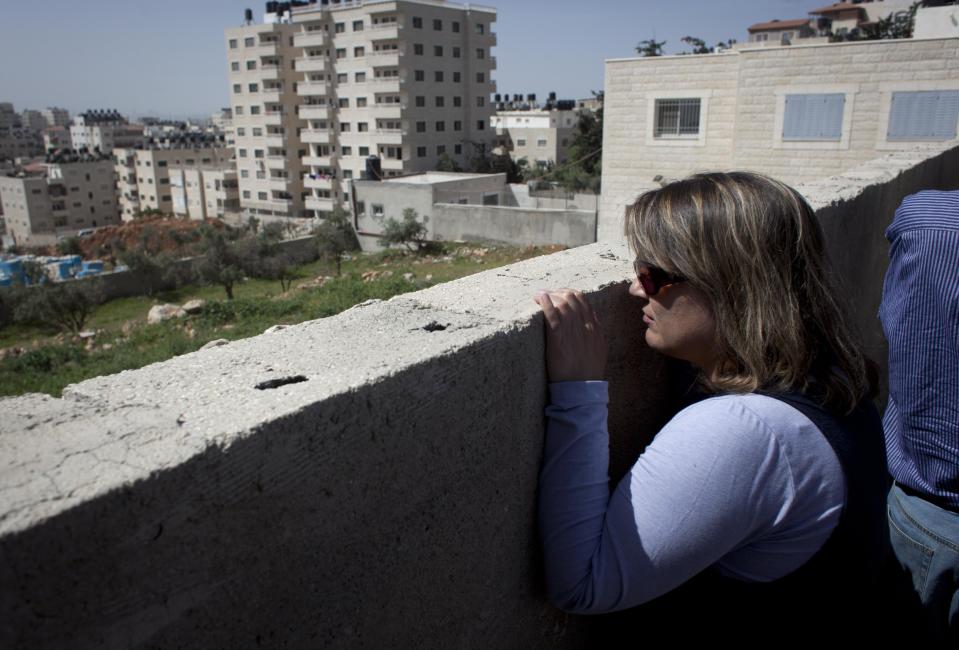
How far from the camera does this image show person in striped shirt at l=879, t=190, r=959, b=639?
172 cm

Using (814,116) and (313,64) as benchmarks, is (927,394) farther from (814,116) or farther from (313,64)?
(313,64)

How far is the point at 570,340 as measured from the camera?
62.9 inches

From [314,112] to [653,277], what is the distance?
57.9 meters

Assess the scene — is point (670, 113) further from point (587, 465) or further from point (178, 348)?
point (587, 465)

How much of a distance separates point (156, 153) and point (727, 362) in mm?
84730

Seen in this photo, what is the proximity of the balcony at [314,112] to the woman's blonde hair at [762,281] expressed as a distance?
56.9 metres

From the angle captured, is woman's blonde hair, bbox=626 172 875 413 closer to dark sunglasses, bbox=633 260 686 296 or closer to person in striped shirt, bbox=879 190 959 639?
dark sunglasses, bbox=633 260 686 296

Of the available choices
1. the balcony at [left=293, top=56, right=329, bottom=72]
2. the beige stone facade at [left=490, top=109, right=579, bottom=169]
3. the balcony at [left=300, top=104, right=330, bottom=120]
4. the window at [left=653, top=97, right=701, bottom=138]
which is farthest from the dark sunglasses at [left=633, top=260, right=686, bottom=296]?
the beige stone facade at [left=490, top=109, right=579, bottom=169]

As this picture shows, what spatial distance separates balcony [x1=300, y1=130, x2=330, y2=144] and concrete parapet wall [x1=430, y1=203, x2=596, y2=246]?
31.1 m

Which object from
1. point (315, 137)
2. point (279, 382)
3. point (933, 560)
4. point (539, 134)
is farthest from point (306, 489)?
point (539, 134)

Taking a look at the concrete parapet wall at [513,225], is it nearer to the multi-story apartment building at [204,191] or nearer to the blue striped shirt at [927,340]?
the blue striped shirt at [927,340]

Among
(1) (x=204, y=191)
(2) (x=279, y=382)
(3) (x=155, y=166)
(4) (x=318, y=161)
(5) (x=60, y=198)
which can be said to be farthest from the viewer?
(5) (x=60, y=198)

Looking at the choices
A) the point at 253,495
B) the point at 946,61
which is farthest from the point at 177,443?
the point at 946,61

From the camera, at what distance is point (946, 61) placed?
1464 centimetres
